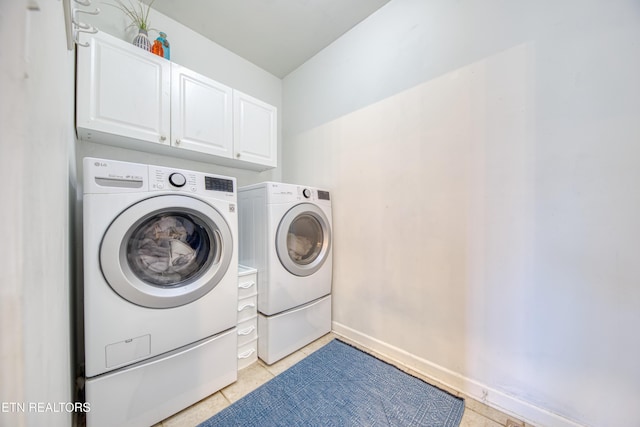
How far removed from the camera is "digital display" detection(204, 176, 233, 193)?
121 cm

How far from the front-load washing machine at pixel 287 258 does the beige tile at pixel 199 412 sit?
0.34m

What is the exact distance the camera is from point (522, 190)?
1.10 metres

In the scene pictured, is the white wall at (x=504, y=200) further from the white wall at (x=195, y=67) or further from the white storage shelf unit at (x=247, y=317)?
the white wall at (x=195, y=67)

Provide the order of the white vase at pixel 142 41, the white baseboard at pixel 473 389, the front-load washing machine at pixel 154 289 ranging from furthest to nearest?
the white vase at pixel 142 41
the white baseboard at pixel 473 389
the front-load washing machine at pixel 154 289

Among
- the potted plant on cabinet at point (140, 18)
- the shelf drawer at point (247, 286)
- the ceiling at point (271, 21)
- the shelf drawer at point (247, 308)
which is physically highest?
the ceiling at point (271, 21)

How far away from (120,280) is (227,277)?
46cm

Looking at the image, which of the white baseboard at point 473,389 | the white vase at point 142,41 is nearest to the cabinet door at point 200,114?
the white vase at point 142,41

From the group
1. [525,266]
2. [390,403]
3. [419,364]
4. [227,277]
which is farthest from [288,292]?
[525,266]

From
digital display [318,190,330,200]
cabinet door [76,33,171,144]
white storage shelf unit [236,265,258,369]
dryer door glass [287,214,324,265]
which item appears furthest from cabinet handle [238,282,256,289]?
cabinet door [76,33,171,144]

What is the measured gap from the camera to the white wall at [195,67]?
4.73 ft

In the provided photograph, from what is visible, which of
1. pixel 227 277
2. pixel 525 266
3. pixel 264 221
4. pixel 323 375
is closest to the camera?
pixel 525 266

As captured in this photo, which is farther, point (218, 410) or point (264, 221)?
point (264, 221)

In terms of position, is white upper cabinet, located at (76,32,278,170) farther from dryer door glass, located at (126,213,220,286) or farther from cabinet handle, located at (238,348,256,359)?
cabinet handle, located at (238,348,256,359)

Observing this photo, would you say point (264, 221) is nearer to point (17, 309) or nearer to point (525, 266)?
point (17, 309)
